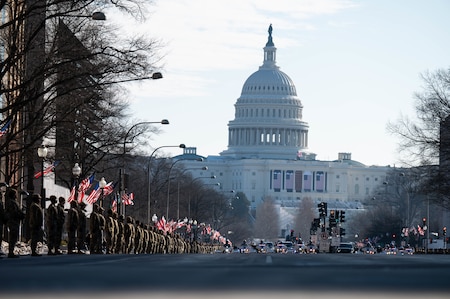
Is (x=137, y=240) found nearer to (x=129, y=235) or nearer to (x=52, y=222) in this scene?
(x=129, y=235)

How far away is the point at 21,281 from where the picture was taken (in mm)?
20078

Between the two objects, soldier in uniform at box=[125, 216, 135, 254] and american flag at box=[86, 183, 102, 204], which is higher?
american flag at box=[86, 183, 102, 204]

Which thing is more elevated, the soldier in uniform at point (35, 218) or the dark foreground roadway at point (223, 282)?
the soldier in uniform at point (35, 218)

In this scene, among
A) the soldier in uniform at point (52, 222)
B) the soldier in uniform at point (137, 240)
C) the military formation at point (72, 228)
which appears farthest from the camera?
the soldier in uniform at point (137, 240)

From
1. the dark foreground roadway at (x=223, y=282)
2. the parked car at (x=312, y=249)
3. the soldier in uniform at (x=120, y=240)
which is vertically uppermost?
the parked car at (x=312, y=249)

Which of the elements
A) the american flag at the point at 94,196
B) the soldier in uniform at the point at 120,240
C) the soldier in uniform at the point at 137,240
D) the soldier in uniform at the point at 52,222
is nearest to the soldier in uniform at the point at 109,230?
the soldier in uniform at the point at 120,240

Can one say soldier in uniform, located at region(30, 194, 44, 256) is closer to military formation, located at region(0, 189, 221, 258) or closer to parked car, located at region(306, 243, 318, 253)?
military formation, located at region(0, 189, 221, 258)

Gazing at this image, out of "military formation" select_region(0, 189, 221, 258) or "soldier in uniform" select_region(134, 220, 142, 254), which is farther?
"soldier in uniform" select_region(134, 220, 142, 254)

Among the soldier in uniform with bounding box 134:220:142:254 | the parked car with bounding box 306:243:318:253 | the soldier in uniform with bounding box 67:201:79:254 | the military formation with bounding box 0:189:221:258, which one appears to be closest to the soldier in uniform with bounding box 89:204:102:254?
the military formation with bounding box 0:189:221:258

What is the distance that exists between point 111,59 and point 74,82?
3053 millimetres

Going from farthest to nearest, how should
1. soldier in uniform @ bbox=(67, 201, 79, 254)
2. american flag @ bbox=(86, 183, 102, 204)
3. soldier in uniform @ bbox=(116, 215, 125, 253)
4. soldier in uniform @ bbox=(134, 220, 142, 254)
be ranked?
american flag @ bbox=(86, 183, 102, 204)
soldier in uniform @ bbox=(134, 220, 142, 254)
soldier in uniform @ bbox=(116, 215, 125, 253)
soldier in uniform @ bbox=(67, 201, 79, 254)

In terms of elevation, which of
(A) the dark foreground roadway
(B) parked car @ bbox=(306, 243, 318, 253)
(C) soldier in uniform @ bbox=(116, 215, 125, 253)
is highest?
(B) parked car @ bbox=(306, 243, 318, 253)

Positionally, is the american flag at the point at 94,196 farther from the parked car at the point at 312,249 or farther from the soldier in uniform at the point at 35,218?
the parked car at the point at 312,249

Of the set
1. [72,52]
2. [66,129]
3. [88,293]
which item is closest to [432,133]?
[66,129]
